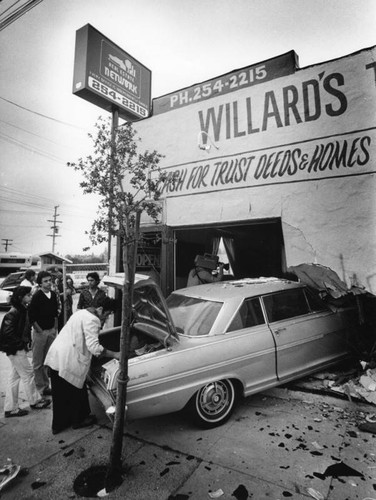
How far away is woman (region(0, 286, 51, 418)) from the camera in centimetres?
385

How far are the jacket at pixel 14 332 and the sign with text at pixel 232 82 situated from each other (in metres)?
5.47

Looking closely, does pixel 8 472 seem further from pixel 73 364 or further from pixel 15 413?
pixel 15 413

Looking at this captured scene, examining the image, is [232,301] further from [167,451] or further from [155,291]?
[167,451]

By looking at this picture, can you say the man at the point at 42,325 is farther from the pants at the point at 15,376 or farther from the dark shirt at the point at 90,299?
the dark shirt at the point at 90,299

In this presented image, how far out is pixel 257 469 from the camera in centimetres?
272

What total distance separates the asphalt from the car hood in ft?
3.53

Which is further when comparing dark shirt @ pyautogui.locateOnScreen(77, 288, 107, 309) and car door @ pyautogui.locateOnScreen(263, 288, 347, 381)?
dark shirt @ pyautogui.locateOnScreen(77, 288, 107, 309)

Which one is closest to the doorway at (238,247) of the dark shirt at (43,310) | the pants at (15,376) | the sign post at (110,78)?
the sign post at (110,78)

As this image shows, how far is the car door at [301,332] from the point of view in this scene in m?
4.02

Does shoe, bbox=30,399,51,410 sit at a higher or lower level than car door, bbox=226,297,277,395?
lower

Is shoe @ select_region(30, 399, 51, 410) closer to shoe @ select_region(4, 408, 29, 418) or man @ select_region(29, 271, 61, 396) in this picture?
shoe @ select_region(4, 408, 29, 418)

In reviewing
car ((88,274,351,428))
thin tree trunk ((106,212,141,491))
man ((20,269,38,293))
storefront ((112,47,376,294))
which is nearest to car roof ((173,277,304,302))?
car ((88,274,351,428))

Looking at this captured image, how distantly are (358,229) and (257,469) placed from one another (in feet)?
12.3

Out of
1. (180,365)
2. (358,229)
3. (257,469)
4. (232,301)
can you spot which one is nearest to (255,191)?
(358,229)
